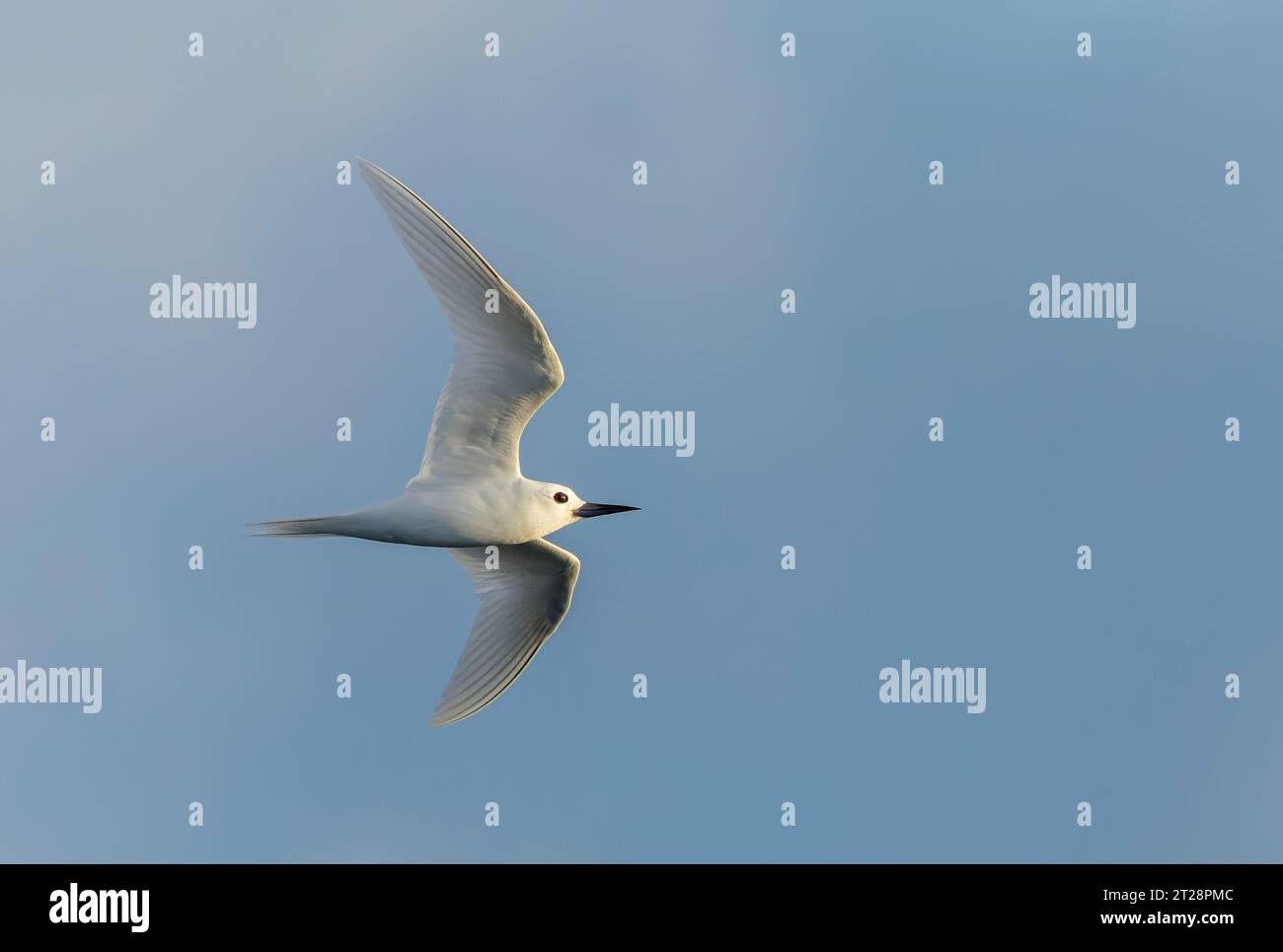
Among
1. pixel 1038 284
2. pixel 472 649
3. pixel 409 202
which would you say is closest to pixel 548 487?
pixel 472 649

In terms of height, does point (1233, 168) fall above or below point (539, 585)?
above

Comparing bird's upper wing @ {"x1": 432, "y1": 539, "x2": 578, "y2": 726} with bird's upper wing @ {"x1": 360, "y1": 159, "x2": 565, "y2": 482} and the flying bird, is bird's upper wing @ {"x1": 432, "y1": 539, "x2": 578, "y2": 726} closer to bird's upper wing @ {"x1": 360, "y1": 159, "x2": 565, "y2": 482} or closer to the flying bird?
the flying bird

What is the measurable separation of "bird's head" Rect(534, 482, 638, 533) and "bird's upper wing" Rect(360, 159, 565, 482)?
36 cm

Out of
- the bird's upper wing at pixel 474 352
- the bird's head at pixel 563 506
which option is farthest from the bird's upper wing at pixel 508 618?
the bird's upper wing at pixel 474 352

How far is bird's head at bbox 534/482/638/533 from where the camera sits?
1313 centimetres

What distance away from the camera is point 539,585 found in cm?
1423

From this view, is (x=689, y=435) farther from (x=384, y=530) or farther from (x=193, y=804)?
(x=193, y=804)

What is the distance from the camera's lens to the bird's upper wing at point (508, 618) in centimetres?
1400

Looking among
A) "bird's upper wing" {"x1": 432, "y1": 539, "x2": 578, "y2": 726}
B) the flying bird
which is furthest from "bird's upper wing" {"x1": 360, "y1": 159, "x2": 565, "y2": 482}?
"bird's upper wing" {"x1": 432, "y1": 539, "x2": 578, "y2": 726}

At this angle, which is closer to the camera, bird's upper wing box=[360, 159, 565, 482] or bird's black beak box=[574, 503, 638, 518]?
bird's upper wing box=[360, 159, 565, 482]

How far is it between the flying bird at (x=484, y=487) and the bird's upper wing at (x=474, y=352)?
10mm

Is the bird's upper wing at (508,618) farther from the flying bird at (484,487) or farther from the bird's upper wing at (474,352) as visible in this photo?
the bird's upper wing at (474,352)
